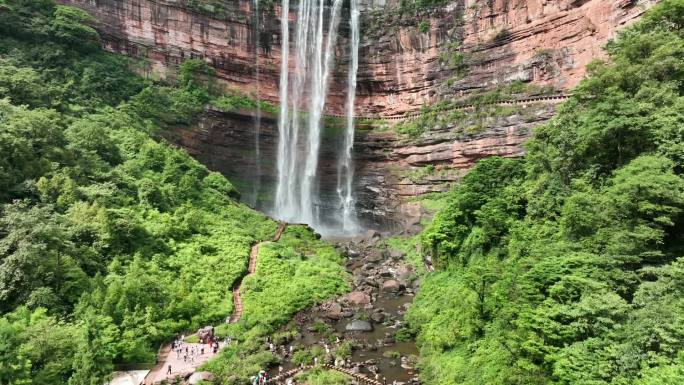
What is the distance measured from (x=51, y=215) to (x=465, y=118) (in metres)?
25.8

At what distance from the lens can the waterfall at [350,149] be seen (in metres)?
34.0

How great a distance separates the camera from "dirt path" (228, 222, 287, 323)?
17.4m

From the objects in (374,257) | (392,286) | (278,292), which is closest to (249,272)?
(278,292)

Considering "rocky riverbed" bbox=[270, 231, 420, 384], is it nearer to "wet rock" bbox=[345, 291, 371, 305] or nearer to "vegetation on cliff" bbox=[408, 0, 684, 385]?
"wet rock" bbox=[345, 291, 371, 305]

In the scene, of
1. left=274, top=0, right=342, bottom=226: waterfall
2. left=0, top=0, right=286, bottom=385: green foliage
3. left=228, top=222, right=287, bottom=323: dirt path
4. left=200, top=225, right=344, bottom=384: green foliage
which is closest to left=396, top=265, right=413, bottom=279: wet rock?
left=200, top=225, right=344, bottom=384: green foliage

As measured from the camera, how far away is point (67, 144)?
19.9m

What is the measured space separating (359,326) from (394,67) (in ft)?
85.3

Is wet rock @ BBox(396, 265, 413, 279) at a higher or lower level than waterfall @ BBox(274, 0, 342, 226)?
lower

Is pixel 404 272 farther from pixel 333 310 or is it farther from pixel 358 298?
pixel 333 310

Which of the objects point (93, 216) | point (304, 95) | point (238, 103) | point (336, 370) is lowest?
A: point (336, 370)

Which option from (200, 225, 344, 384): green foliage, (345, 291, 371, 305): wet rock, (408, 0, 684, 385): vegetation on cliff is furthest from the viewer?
(345, 291, 371, 305): wet rock

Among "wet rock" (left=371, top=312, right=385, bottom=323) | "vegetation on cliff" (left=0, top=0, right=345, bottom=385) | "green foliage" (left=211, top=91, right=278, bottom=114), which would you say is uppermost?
"green foliage" (left=211, top=91, right=278, bottom=114)

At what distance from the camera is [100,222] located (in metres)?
16.6

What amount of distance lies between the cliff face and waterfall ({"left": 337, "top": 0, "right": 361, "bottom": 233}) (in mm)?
646
